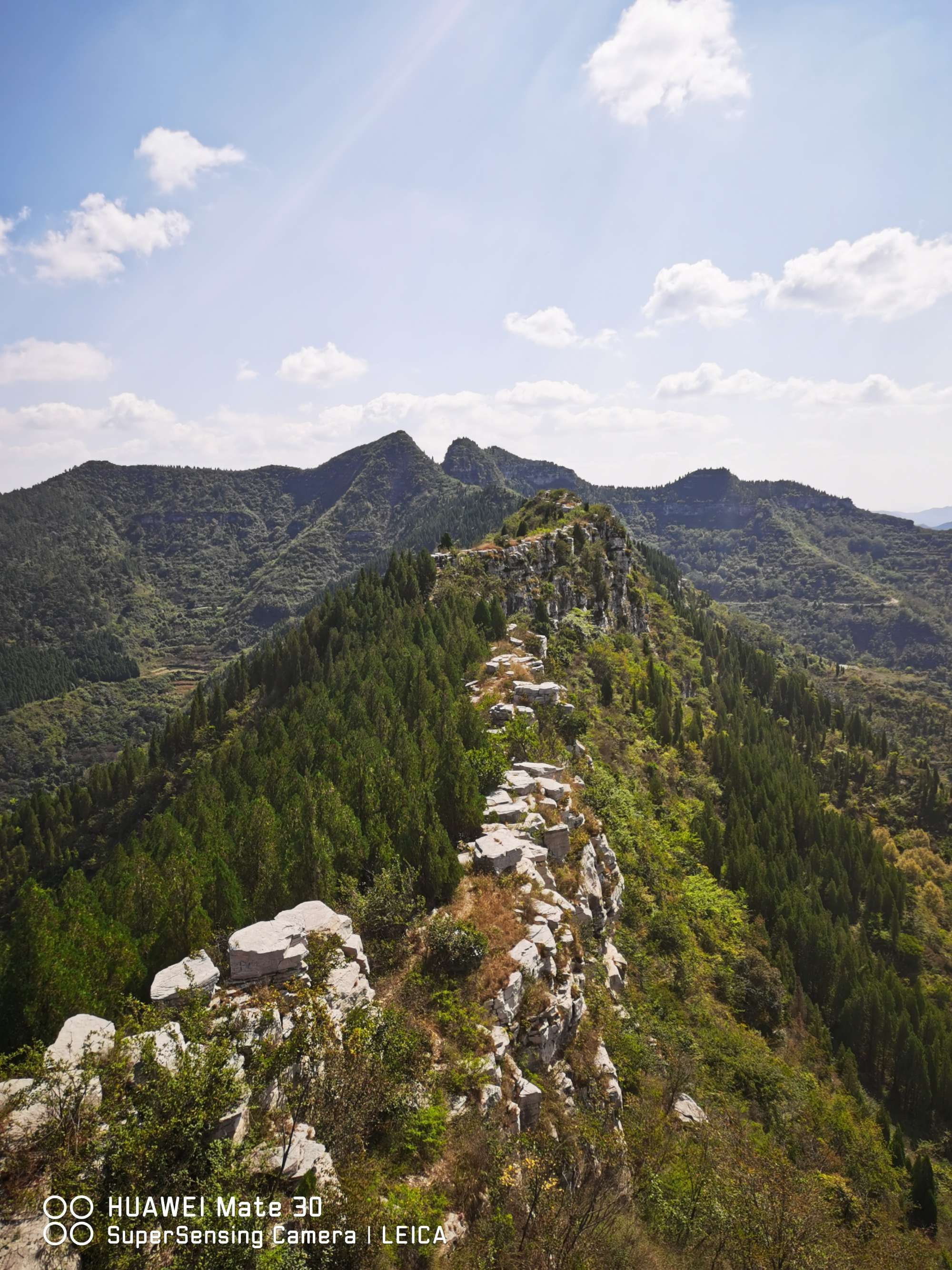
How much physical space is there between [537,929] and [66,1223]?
1872 cm

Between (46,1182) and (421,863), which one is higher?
(46,1182)

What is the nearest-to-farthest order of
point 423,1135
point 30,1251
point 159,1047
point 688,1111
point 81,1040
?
point 30,1251, point 159,1047, point 81,1040, point 423,1135, point 688,1111

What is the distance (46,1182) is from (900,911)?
94517 mm

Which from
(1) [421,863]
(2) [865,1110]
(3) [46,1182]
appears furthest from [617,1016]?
(2) [865,1110]

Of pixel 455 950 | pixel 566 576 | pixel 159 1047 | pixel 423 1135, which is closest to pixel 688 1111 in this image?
pixel 455 950

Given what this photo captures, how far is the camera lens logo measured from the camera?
1095cm

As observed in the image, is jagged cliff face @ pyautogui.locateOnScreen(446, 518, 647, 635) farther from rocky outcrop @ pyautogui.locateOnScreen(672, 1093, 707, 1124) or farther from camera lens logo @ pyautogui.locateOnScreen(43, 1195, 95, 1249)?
camera lens logo @ pyautogui.locateOnScreen(43, 1195, 95, 1249)

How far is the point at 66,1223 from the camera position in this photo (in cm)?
1127

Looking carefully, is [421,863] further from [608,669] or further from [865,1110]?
[608,669]

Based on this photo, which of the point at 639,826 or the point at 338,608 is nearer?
the point at 639,826

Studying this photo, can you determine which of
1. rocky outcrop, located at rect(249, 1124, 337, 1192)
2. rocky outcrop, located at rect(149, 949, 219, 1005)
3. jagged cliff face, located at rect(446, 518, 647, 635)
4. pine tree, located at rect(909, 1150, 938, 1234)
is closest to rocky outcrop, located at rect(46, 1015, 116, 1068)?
rocky outcrop, located at rect(149, 949, 219, 1005)

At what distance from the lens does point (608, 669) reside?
263 ft

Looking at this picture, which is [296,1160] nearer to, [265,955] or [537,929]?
[265,955]

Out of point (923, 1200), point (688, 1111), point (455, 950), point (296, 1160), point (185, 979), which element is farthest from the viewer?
point (923, 1200)
